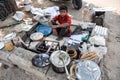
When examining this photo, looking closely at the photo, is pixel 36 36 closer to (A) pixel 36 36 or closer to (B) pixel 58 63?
(A) pixel 36 36

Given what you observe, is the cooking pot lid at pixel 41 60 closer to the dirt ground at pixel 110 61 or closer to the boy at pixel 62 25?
the dirt ground at pixel 110 61

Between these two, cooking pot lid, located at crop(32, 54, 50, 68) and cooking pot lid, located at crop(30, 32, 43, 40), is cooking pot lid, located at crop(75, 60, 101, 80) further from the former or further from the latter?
cooking pot lid, located at crop(30, 32, 43, 40)

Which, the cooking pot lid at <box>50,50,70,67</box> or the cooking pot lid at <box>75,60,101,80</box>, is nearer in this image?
the cooking pot lid at <box>75,60,101,80</box>

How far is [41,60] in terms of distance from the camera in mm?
3006

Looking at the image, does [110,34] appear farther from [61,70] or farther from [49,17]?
[61,70]

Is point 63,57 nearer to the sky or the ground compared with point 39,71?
nearer to the sky

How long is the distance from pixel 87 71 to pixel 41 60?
2.93 feet

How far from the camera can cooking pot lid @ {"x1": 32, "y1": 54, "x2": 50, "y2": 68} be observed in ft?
9.74

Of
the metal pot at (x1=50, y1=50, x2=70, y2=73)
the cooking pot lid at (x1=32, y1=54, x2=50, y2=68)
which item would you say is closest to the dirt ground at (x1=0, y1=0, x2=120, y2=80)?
the cooking pot lid at (x1=32, y1=54, x2=50, y2=68)

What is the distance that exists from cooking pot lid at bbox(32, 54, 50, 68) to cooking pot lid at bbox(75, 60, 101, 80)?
24.8 inches

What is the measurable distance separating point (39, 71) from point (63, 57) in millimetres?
531

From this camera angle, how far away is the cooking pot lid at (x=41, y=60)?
2.97m

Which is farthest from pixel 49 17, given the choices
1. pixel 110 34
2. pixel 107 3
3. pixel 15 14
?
pixel 107 3

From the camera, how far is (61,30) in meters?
3.79
